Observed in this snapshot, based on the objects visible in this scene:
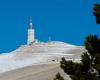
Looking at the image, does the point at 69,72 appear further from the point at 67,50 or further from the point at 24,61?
the point at 67,50

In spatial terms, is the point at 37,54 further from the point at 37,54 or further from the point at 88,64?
the point at 88,64

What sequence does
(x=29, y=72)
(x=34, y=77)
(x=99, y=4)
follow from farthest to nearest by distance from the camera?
(x=29, y=72) → (x=34, y=77) → (x=99, y=4)

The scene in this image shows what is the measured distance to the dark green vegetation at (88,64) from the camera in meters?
18.0

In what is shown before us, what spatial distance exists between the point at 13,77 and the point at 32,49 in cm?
3667

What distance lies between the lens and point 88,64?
60.0 ft

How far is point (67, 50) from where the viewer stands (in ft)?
251

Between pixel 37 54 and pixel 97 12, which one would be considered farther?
pixel 37 54

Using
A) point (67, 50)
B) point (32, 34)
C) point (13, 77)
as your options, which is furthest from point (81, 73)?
point (32, 34)

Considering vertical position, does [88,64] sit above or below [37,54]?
below

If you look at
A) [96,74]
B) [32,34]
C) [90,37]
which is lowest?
[96,74]

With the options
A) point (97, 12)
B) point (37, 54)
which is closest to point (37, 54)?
point (37, 54)

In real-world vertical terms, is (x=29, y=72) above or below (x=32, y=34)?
below

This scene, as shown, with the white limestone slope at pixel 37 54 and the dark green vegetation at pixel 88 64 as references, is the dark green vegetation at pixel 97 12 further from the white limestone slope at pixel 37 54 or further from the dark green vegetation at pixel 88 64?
the white limestone slope at pixel 37 54

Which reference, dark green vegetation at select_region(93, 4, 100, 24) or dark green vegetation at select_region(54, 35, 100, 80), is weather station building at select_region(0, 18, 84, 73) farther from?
dark green vegetation at select_region(93, 4, 100, 24)
